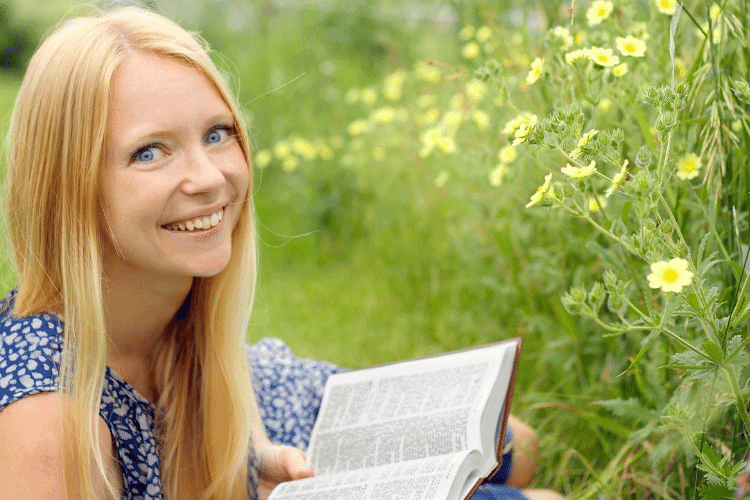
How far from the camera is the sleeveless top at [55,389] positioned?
4.16 ft

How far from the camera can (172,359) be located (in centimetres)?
156

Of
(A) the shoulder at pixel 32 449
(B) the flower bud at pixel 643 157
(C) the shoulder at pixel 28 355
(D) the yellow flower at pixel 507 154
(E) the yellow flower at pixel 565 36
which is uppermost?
(E) the yellow flower at pixel 565 36

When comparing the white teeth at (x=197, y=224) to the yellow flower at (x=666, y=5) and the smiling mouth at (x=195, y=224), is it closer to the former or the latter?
the smiling mouth at (x=195, y=224)

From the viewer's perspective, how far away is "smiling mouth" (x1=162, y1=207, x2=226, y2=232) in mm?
1352

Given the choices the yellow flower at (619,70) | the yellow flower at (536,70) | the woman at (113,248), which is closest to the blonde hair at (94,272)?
the woman at (113,248)

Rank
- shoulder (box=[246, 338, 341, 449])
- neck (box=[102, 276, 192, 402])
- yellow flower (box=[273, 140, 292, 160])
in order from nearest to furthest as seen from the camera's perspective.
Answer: neck (box=[102, 276, 192, 402]), shoulder (box=[246, 338, 341, 449]), yellow flower (box=[273, 140, 292, 160])

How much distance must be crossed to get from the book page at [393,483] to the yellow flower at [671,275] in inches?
16.8

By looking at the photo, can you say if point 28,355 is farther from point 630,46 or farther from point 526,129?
point 630,46

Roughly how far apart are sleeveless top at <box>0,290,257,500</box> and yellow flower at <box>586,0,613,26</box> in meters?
0.95

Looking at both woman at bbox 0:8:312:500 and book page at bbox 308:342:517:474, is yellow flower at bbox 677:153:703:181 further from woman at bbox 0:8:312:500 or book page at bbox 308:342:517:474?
woman at bbox 0:8:312:500

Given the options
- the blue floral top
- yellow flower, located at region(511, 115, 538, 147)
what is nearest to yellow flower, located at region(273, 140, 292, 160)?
the blue floral top

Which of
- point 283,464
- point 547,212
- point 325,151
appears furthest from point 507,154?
point 325,151

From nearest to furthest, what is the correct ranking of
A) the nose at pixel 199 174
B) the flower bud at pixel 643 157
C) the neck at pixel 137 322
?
the flower bud at pixel 643 157 < the nose at pixel 199 174 < the neck at pixel 137 322

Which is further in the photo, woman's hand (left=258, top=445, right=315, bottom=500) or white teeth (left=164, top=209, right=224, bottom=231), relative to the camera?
woman's hand (left=258, top=445, right=315, bottom=500)
